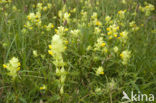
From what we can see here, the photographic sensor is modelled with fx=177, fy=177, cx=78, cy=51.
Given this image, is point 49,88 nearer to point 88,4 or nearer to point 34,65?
point 34,65

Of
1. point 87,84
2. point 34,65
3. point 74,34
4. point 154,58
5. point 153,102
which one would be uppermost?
point 74,34

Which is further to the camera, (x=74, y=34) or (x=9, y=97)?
(x=74, y=34)

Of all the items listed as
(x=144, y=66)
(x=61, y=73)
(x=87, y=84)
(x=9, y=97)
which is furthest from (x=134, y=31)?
(x=9, y=97)

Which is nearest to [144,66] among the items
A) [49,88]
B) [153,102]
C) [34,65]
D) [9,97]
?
[153,102]

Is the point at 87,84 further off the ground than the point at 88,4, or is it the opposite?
the point at 88,4

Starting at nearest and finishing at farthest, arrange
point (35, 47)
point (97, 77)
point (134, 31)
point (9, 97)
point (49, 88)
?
point (9, 97) → point (49, 88) → point (97, 77) → point (35, 47) → point (134, 31)

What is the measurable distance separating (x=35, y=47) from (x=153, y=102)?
56.9 inches

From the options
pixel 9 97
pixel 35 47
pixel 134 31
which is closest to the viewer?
pixel 9 97

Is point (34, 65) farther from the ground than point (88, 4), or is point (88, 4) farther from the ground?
point (88, 4)

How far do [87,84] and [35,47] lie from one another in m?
0.86

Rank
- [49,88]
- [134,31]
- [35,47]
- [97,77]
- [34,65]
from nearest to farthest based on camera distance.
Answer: [49,88], [97,77], [34,65], [35,47], [134,31]

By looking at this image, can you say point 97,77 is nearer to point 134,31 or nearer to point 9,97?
point 9,97

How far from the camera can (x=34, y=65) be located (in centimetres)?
201

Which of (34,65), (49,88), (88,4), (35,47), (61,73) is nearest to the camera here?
(61,73)
